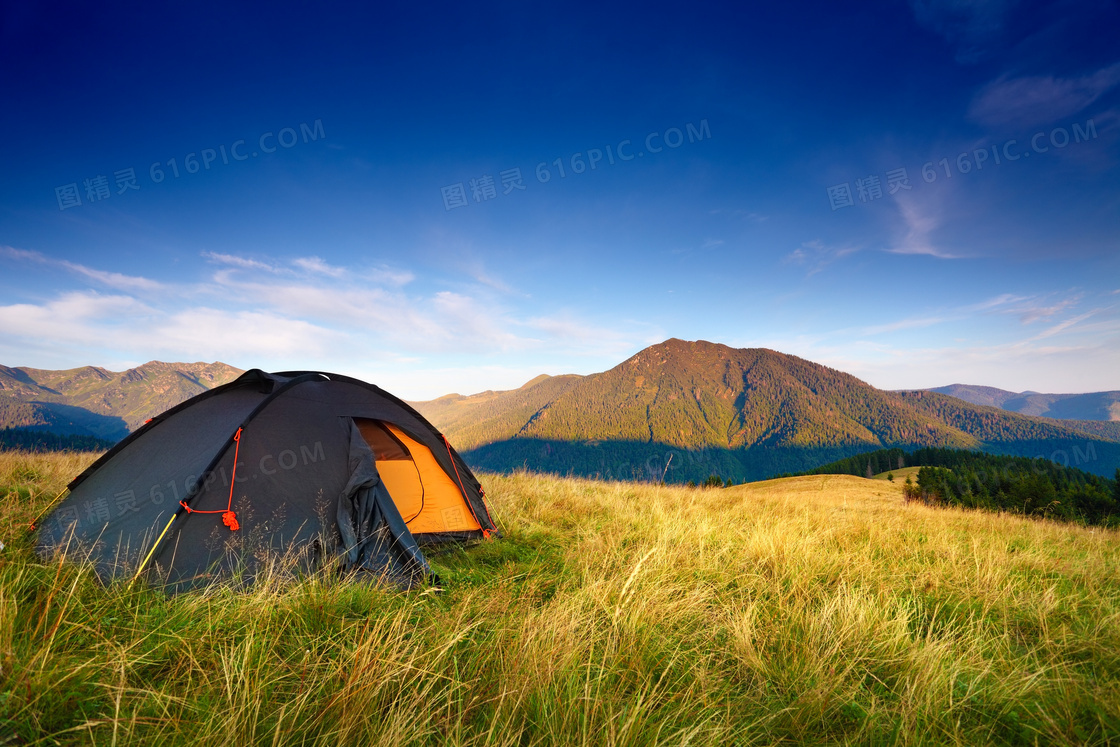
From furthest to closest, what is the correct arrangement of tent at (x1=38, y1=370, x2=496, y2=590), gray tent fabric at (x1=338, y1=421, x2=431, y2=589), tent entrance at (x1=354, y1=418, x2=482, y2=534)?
tent entrance at (x1=354, y1=418, x2=482, y2=534)
gray tent fabric at (x1=338, y1=421, x2=431, y2=589)
tent at (x1=38, y1=370, x2=496, y2=590)

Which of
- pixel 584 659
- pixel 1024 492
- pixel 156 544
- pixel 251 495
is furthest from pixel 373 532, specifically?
pixel 1024 492

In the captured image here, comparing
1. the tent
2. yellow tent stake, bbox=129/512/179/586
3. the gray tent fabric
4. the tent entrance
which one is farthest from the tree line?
yellow tent stake, bbox=129/512/179/586

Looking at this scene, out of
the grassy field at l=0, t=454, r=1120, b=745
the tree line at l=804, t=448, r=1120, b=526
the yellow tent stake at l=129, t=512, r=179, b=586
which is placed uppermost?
the yellow tent stake at l=129, t=512, r=179, b=586

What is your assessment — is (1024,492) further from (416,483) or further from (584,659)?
(584,659)

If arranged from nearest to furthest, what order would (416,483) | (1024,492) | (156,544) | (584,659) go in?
(584,659) < (156,544) < (416,483) < (1024,492)

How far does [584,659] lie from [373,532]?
294 cm

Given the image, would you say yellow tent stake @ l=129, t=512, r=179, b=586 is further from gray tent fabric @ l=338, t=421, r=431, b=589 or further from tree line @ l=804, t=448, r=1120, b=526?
tree line @ l=804, t=448, r=1120, b=526

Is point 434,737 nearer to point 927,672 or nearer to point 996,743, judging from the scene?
point 927,672

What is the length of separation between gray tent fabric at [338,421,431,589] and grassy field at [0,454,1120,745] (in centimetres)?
42

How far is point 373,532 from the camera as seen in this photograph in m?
4.56

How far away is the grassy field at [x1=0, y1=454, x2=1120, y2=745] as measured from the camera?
186 centimetres

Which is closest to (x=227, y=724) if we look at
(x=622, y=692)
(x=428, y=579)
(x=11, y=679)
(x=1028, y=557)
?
(x=11, y=679)

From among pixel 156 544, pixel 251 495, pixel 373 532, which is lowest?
pixel 373 532

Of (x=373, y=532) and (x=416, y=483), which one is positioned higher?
(x=416, y=483)
